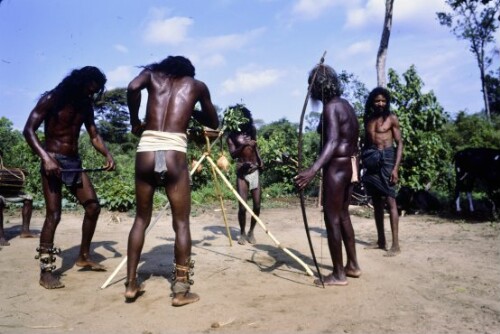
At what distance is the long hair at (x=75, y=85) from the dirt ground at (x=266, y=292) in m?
1.85

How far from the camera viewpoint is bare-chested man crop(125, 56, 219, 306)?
140 inches

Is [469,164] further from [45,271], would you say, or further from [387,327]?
[45,271]

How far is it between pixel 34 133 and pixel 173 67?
156cm

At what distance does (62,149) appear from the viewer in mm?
4402

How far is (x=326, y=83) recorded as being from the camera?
13.9 feet

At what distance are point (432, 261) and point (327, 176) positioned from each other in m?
1.88

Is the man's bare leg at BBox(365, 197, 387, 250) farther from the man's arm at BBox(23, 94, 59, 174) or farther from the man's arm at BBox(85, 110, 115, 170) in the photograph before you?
the man's arm at BBox(23, 94, 59, 174)

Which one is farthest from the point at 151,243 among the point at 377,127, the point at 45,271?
the point at 377,127

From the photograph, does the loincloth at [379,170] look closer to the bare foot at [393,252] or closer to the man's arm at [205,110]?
the bare foot at [393,252]

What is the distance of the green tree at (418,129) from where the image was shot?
9.89m

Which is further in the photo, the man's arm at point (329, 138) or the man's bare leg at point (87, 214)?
the man's bare leg at point (87, 214)

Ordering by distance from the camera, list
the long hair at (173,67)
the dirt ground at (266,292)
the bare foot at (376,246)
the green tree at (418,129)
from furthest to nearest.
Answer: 1. the green tree at (418,129)
2. the bare foot at (376,246)
3. the long hair at (173,67)
4. the dirt ground at (266,292)

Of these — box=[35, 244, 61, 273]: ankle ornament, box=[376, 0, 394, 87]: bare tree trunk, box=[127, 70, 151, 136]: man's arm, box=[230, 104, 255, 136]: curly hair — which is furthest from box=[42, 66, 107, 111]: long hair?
box=[376, 0, 394, 87]: bare tree trunk

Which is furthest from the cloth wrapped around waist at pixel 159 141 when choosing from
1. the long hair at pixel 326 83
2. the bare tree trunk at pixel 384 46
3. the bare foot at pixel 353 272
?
the bare tree trunk at pixel 384 46
